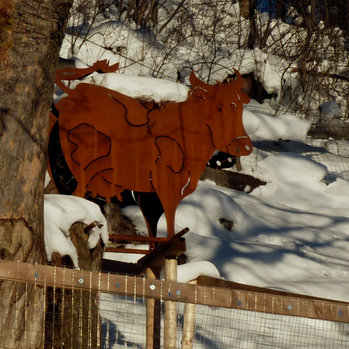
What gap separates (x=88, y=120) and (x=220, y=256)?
226cm

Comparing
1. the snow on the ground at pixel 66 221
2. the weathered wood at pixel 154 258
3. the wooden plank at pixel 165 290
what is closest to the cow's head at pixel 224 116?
the weathered wood at pixel 154 258

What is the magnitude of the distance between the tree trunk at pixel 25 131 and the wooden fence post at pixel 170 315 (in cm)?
99

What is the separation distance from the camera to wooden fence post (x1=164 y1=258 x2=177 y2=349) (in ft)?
16.4

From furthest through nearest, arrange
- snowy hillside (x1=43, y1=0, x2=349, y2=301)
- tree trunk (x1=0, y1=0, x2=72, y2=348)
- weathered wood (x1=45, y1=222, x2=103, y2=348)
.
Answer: snowy hillside (x1=43, y1=0, x2=349, y2=301), weathered wood (x1=45, y1=222, x2=103, y2=348), tree trunk (x1=0, y1=0, x2=72, y2=348)

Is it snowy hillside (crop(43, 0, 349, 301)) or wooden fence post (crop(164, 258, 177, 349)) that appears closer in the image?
wooden fence post (crop(164, 258, 177, 349))

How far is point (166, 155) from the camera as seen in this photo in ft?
21.2

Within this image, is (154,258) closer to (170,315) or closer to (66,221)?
(170,315)

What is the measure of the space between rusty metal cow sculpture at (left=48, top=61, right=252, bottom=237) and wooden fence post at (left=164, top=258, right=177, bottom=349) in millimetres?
1239

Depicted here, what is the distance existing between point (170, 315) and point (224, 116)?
2023mm

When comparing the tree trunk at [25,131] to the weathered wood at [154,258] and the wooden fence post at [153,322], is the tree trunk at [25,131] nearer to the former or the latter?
the weathered wood at [154,258]

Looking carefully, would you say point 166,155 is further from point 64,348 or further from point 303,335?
point 64,348

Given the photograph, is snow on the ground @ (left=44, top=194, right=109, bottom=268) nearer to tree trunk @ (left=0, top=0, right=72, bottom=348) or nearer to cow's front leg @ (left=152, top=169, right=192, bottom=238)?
tree trunk @ (left=0, top=0, right=72, bottom=348)

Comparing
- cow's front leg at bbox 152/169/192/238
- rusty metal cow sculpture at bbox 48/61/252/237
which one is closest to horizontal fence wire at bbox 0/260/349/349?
cow's front leg at bbox 152/169/192/238

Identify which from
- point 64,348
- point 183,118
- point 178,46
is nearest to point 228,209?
point 183,118
